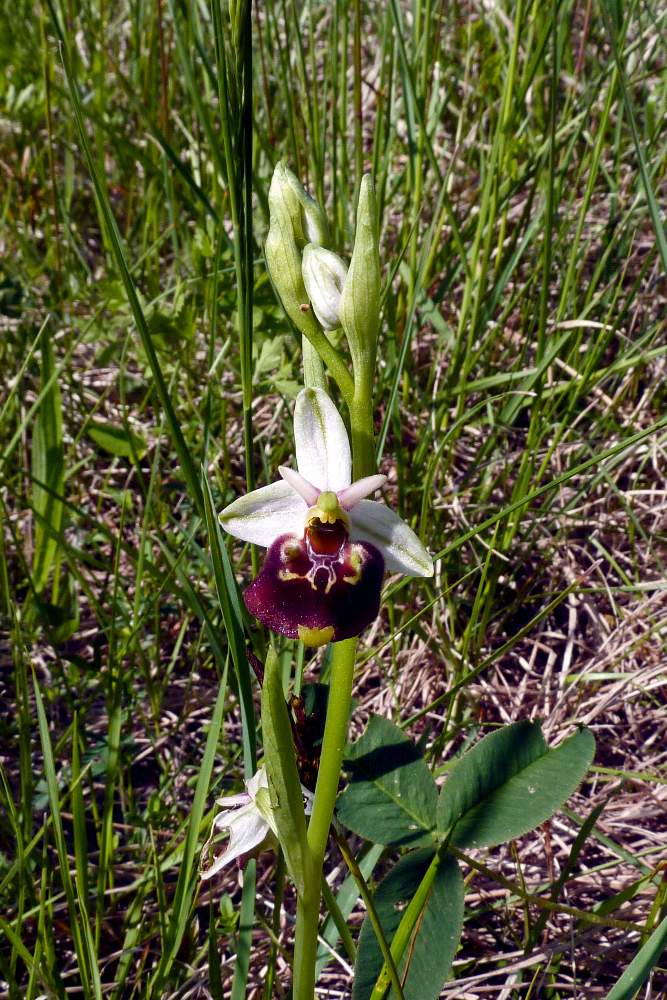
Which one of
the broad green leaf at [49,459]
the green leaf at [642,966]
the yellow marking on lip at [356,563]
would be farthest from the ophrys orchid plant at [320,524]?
the broad green leaf at [49,459]

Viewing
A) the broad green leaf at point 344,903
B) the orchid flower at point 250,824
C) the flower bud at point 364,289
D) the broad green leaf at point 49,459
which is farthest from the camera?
the broad green leaf at point 49,459

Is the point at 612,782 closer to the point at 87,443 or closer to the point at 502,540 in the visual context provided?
the point at 502,540

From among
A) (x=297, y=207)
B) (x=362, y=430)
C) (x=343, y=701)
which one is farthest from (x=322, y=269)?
(x=343, y=701)

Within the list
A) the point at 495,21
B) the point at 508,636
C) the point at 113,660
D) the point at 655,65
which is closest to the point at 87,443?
the point at 113,660

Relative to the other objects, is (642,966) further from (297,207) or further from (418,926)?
(297,207)

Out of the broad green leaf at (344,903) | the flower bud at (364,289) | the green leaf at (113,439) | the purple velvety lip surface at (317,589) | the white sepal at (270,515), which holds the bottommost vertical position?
the broad green leaf at (344,903)

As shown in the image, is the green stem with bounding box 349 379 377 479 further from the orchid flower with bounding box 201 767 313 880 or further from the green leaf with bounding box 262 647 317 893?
the orchid flower with bounding box 201 767 313 880

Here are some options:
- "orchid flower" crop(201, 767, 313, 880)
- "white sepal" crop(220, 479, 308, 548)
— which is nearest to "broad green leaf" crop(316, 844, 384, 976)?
"orchid flower" crop(201, 767, 313, 880)

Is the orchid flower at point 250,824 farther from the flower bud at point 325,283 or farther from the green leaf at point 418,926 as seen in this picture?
the flower bud at point 325,283
